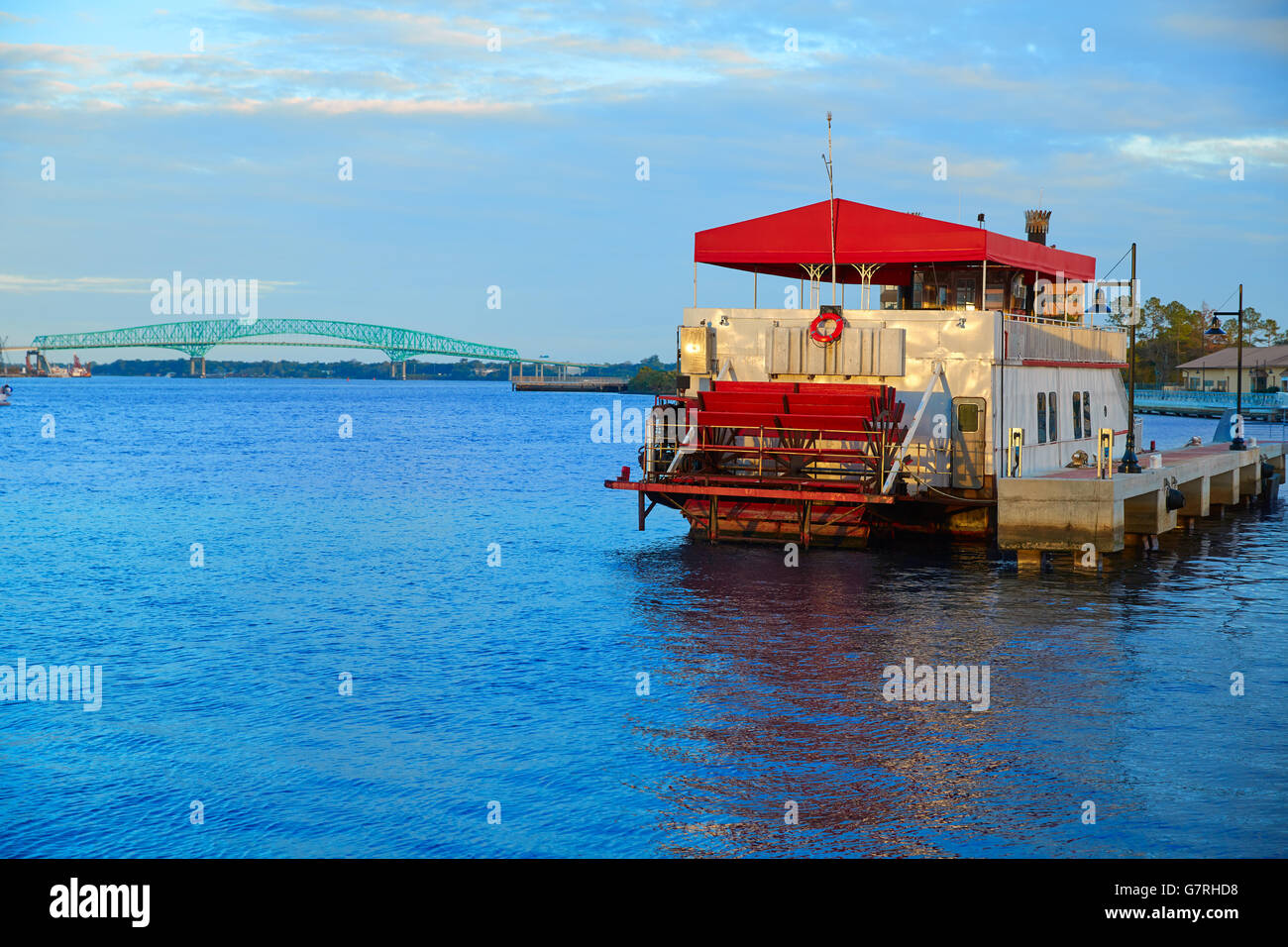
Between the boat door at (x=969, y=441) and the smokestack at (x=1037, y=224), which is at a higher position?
the smokestack at (x=1037, y=224)

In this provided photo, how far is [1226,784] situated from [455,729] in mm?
8539

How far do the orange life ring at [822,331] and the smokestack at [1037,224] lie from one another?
49.6 ft

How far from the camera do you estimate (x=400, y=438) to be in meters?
96.8

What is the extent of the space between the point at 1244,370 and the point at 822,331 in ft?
356

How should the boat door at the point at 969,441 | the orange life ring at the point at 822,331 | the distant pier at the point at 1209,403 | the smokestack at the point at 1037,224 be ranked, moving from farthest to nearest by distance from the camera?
the distant pier at the point at 1209,403 → the smokestack at the point at 1037,224 → the orange life ring at the point at 822,331 → the boat door at the point at 969,441

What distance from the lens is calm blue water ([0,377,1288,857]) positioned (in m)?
11.7

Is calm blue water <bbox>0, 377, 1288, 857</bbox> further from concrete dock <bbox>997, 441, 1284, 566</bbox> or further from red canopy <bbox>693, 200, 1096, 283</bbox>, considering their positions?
red canopy <bbox>693, 200, 1096, 283</bbox>

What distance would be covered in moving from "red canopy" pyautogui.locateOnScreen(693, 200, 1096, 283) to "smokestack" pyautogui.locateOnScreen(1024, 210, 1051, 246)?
32.3ft

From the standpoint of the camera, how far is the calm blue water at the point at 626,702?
1171 cm

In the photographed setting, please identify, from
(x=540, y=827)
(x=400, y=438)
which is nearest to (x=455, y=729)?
(x=540, y=827)

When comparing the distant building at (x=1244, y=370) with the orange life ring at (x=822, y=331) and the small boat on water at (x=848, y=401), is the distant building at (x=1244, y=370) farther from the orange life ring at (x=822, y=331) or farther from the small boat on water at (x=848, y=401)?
the orange life ring at (x=822, y=331)

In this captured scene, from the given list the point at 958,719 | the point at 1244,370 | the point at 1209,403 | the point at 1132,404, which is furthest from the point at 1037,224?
the point at 1244,370

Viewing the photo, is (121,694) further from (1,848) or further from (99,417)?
(99,417)

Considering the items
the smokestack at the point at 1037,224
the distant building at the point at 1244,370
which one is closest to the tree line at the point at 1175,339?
the distant building at the point at 1244,370
